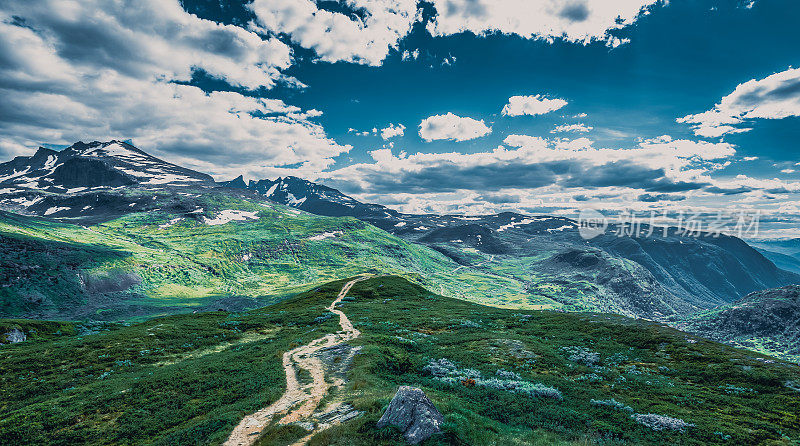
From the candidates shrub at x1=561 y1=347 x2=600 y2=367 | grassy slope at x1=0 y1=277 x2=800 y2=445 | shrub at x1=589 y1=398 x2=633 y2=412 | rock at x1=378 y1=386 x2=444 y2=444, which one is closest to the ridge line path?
grassy slope at x1=0 y1=277 x2=800 y2=445

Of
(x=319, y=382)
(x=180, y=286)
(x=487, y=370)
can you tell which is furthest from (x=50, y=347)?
(x=180, y=286)

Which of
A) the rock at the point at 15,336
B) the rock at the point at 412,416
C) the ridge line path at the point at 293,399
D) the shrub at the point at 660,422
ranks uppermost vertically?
the rock at the point at 412,416

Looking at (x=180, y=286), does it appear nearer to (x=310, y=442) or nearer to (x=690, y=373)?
(x=310, y=442)

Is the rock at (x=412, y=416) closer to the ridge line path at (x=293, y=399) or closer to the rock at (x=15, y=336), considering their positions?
the ridge line path at (x=293, y=399)

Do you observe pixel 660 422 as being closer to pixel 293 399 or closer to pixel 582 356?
pixel 582 356

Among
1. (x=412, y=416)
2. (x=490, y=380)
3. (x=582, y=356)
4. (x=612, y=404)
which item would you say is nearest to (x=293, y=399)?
(x=412, y=416)

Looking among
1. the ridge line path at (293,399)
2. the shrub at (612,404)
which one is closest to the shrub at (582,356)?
the shrub at (612,404)
